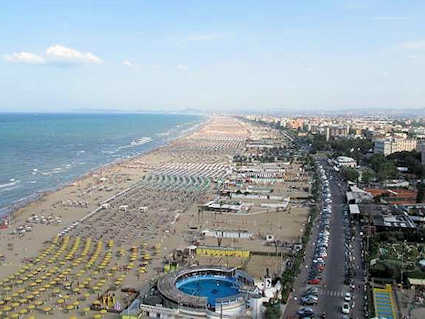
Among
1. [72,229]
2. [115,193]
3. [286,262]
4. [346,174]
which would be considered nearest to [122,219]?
[72,229]

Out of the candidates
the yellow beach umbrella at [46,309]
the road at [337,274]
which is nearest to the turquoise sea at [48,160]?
the yellow beach umbrella at [46,309]

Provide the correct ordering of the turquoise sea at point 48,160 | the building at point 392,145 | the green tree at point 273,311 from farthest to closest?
→ the building at point 392,145
the turquoise sea at point 48,160
the green tree at point 273,311

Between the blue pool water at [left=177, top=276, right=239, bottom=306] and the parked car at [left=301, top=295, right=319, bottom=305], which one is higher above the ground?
the parked car at [left=301, top=295, right=319, bottom=305]

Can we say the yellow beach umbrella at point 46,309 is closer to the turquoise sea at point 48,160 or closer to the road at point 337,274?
the road at point 337,274

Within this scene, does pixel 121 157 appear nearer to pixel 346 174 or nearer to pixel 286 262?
pixel 346 174

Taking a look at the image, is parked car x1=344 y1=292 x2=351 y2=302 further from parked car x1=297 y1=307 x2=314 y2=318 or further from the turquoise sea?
the turquoise sea

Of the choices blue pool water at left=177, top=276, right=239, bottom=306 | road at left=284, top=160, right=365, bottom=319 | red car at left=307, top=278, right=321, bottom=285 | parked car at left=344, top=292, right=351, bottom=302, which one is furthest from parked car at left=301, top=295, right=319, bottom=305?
blue pool water at left=177, top=276, right=239, bottom=306
